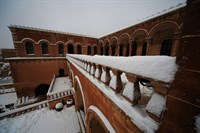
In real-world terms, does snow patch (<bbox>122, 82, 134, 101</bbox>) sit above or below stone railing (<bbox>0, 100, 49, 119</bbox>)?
above

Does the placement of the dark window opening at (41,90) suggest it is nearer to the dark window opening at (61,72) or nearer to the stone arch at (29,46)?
the dark window opening at (61,72)

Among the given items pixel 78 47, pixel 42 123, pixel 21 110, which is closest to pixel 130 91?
pixel 42 123

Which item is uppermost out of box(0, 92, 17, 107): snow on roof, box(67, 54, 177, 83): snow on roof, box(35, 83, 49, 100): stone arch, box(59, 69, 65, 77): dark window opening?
box(67, 54, 177, 83): snow on roof

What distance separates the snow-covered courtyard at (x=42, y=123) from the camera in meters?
5.28

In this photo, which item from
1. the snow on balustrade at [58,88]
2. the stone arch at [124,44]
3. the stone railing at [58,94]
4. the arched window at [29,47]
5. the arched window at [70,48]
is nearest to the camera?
the stone railing at [58,94]

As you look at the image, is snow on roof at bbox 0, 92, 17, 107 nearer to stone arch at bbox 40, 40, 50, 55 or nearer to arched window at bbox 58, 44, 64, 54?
stone arch at bbox 40, 40, 50, 55

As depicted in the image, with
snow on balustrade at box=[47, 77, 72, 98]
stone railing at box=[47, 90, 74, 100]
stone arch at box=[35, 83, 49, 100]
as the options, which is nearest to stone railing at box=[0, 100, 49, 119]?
stone railing at box=[47, 90, 74, 100]

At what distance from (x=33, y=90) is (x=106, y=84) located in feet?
47.6

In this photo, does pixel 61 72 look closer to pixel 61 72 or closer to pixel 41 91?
pixel 61 72

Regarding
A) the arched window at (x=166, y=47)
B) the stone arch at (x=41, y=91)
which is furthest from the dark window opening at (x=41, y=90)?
the arched window at (x=166, y=47)

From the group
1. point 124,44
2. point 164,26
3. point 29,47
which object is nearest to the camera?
point 164,26

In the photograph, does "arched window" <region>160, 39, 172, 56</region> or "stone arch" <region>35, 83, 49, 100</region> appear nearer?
"arched window" <region>160, 39, 172, 56</region>

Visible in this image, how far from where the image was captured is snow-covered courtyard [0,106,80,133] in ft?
17.3

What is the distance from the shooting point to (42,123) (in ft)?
19.0
